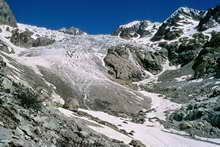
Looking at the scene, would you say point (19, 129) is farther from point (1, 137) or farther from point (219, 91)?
point (219, 91)

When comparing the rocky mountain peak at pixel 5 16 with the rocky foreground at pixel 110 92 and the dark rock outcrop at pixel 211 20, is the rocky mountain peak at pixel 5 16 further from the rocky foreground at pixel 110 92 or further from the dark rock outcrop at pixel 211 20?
the dark rock outcrop at pixel 211 20

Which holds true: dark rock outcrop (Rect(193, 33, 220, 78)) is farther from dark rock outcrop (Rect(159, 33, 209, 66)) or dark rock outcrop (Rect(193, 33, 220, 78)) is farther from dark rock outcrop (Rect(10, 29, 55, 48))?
dark rock outcrop (Rect(10, 29, 55, 48))

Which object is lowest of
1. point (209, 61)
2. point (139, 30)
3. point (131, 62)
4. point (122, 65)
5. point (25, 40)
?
point (122, 65)

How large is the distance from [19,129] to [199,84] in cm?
4447

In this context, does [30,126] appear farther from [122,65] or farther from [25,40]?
[25,40]

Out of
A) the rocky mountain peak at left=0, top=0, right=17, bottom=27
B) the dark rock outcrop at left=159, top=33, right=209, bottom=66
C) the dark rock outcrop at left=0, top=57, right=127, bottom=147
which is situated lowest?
the dark rock outcrop at left=0, top=57, right=127, bottom=147

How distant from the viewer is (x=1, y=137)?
32.1ft

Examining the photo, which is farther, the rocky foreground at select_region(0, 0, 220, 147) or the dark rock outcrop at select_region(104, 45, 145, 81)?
the dark rock outcrop at select_region(104, 45, 145, 81)

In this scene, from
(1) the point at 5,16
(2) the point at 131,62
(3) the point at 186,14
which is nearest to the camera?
(2) the point at 131,62

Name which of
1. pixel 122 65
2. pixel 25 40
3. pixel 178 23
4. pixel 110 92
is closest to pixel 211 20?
pixel 178 23

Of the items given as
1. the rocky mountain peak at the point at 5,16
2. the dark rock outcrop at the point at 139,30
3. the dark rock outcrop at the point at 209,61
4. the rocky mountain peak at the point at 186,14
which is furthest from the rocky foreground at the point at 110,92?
the dark rock outcrop at the point at 139,30

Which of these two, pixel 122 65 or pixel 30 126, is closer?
pixel 30 126

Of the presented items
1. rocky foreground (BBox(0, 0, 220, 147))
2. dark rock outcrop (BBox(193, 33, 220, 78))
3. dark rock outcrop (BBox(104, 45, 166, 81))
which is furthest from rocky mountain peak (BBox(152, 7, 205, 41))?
dark rock outcrop (BBox(193, 33, 220, 78))

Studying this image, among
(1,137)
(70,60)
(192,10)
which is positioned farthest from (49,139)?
(192,10)
